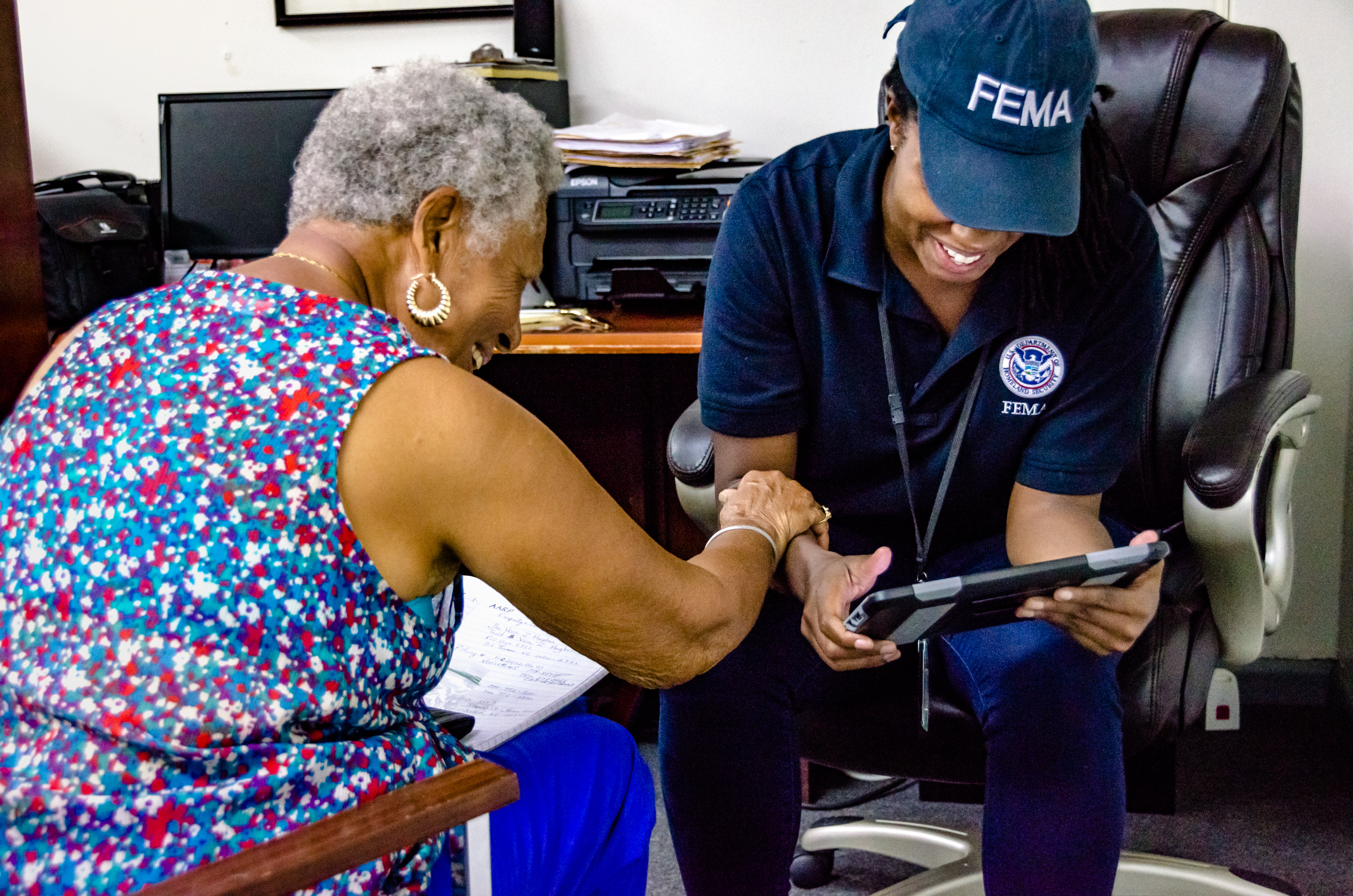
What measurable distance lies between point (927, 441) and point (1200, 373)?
53 centimetres

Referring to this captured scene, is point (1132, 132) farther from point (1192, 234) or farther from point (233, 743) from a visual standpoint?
point (233, 743)

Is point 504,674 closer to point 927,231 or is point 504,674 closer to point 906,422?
point 906,422

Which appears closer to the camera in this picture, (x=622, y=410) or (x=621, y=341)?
(x=621, y=341)

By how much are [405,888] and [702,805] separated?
40 cm

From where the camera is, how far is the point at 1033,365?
126 cm

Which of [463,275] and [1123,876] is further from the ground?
[463,275]

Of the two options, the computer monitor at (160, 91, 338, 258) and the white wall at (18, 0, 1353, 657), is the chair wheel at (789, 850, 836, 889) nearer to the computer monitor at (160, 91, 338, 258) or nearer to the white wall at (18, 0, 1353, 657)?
the white wall at (18, 0, 1353, 657)

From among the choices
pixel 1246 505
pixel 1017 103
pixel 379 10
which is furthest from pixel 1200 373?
pixel 379 10

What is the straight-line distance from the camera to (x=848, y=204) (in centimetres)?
128

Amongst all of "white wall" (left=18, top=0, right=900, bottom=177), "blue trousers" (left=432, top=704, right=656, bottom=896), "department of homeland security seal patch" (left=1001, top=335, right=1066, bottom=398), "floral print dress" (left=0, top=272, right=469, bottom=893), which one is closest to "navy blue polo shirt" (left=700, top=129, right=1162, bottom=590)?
"department of homeland security seal patch" (left=1001, top=335, right=1066, bottom=398)

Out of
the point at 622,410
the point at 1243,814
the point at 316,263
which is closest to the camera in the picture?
the point at 316,263

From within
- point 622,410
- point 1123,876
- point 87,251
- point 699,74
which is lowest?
point 1123,876

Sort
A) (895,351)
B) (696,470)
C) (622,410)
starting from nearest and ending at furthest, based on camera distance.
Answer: (895,351) < (696,470) < (622,410)

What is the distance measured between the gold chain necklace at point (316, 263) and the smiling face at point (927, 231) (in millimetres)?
533
